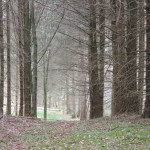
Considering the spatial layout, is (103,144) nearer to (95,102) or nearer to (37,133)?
(37,133)

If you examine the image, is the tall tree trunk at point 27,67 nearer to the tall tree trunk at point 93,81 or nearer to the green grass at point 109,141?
the tall tree trunk at point 93,81

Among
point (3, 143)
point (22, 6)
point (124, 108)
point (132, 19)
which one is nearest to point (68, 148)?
point (3, 143)

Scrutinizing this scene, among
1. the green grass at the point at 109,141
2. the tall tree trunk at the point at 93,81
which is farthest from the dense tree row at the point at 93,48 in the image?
the green grass at the point at 109,141

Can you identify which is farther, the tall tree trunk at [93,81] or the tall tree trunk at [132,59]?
the tall tree trunk at [93,81]

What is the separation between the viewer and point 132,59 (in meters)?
7.71

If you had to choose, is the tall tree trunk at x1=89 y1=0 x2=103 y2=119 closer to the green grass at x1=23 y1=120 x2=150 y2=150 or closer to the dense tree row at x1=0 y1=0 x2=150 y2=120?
the dense tree row at x1=0 y1=0 x2=150 y2=120

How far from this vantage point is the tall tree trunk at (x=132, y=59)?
8.12 m

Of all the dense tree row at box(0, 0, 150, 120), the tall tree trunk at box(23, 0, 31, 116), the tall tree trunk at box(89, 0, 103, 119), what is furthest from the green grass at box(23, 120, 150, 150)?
the tall tree trunk at box(23, 0, 31, 116)

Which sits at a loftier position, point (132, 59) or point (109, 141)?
point (132, 59)

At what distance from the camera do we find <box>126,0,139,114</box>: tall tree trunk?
8120mm

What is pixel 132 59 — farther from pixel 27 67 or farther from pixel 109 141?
pixel 27 67

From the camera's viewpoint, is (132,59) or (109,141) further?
(132,59)

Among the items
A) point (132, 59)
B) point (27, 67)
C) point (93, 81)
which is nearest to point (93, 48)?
point (93, 81)

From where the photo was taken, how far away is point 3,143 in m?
7.38
